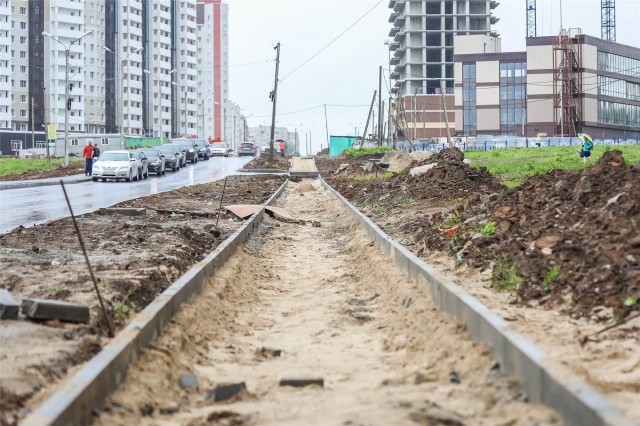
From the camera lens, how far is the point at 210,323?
910 centimetres

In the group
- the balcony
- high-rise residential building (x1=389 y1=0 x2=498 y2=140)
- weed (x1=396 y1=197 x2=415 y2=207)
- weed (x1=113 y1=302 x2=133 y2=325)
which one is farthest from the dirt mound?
the balcony

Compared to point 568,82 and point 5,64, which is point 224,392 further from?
point 5,64

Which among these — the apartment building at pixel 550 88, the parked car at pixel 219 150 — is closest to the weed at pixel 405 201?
the parked car at pixel 219 150

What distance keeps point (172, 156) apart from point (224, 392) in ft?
188

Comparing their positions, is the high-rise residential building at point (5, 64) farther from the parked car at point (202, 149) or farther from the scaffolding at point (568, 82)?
the scaffolding at point (568, 82)

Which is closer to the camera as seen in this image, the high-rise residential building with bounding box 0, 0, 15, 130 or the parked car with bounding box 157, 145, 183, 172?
the parked car with bounding box 157, 145, 183, 172

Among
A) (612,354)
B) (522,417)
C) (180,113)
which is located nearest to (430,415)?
(522,417)

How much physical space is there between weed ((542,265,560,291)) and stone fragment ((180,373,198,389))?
3.74 meters

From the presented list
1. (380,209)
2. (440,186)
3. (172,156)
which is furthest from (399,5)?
(380,209)

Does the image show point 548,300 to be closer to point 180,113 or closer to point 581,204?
point 581,204

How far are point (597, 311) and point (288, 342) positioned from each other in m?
2.64

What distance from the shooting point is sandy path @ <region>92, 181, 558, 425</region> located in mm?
5543

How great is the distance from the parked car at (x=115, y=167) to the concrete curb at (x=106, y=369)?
3656 cm

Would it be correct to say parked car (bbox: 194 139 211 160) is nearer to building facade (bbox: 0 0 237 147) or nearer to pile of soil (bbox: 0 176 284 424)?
building facade (bbox: 0 0 237 147)
